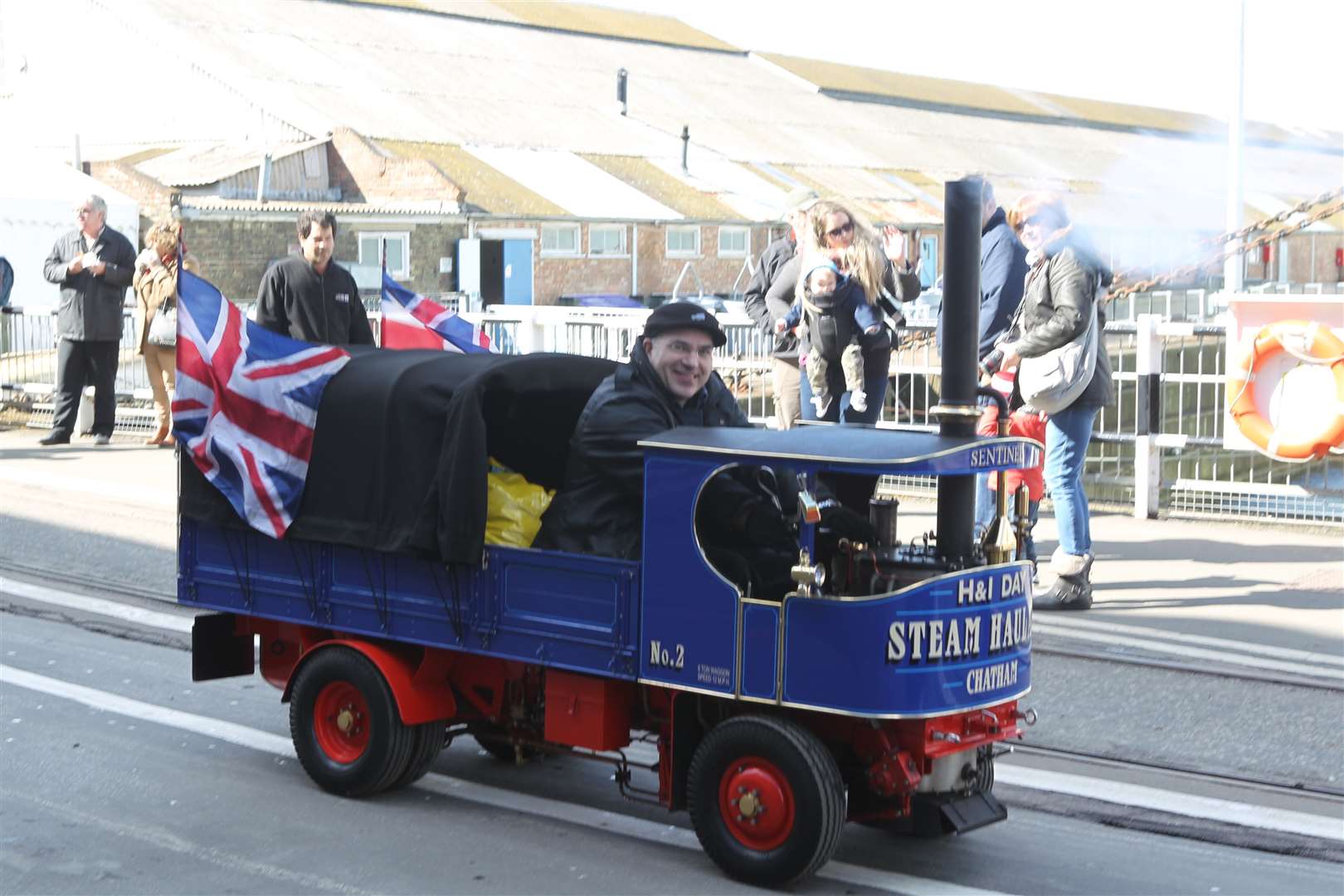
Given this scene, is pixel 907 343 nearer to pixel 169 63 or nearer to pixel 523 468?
pixel 523 468

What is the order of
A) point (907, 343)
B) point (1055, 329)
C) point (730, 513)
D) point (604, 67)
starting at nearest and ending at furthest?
1. point (730, 513)
2. point (1055, 329)
3. point (907, 343)
4. point (604, 67)

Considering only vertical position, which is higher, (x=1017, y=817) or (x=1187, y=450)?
(x=1187, y=450)

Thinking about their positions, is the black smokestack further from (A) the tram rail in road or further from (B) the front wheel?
(A) the tram rail in road

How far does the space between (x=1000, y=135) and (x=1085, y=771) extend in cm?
7906

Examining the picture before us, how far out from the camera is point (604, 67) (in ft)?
241

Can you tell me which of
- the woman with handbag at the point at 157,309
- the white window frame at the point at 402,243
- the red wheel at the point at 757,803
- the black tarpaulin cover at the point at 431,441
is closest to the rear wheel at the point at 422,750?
the black tarpaulin cover at the point at 431,441

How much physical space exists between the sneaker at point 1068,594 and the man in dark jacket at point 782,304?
2.01 metres

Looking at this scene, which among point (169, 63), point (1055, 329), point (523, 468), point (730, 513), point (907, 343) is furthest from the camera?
point (169, 63)

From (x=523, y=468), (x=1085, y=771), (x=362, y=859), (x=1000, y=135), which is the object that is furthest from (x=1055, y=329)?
(x=1000, y=135)

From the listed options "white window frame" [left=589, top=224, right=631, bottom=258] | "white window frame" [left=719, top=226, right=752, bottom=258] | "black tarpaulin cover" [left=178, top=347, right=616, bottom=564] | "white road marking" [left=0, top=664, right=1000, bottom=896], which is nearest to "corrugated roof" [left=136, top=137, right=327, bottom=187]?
"white window frame" [left=589, top=224, right=631, bottom=258]

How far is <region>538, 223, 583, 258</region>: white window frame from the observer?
165 feet

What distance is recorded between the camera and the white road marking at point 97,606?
9148mm

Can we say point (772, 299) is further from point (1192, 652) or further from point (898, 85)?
point (898, 85)

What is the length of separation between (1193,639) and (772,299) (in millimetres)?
3484
